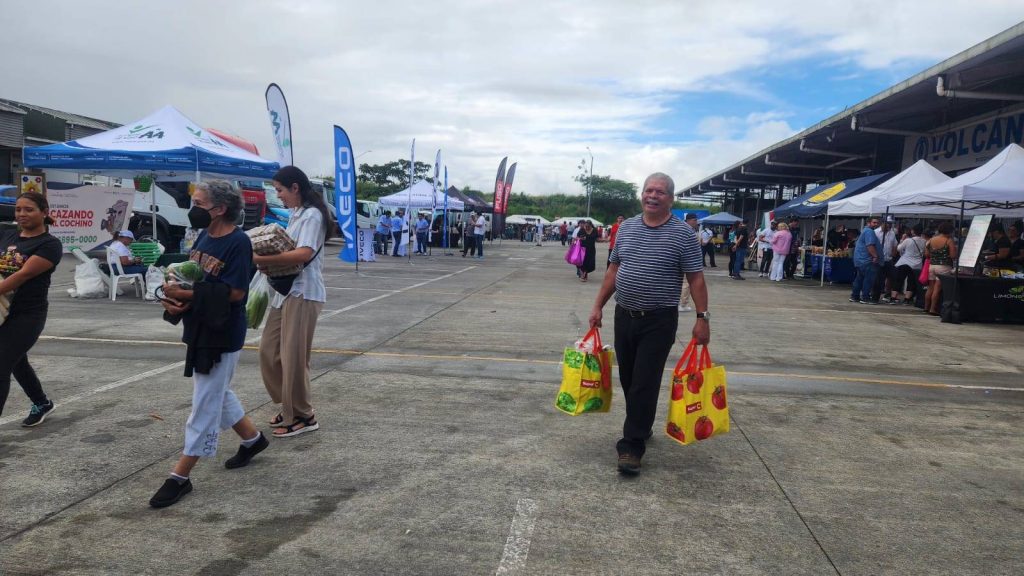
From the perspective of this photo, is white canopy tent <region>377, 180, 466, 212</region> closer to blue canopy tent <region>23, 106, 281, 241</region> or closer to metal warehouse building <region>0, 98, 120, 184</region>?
blue canopy tent <region>23, 106, 281, 241</region>

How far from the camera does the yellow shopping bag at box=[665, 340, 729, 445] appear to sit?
4090mm

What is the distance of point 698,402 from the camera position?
410 cm

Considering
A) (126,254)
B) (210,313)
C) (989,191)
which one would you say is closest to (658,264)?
(210,313)

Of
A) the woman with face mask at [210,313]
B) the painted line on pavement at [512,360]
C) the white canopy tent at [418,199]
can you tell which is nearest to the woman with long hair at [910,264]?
the painted line on pavement at [512,360]

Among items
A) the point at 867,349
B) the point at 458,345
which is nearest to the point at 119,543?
the point at 458,345

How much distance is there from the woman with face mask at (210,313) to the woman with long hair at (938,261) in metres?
12.0

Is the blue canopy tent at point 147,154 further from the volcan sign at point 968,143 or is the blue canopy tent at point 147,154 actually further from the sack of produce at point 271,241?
the volcan sign at point 968,143

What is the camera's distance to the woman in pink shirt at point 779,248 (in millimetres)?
19000

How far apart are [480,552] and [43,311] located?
337cm

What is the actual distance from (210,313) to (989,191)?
38.8ft

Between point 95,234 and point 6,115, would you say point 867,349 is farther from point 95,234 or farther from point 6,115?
point 6,115

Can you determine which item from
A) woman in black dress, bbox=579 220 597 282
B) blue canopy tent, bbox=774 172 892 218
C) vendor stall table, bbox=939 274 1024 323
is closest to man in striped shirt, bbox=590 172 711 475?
vendor stall table, bbox=939 274 1024 323

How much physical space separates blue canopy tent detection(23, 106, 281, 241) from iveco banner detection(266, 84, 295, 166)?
1.63 metres

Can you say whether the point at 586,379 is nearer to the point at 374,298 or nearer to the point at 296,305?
the point at 296,305
